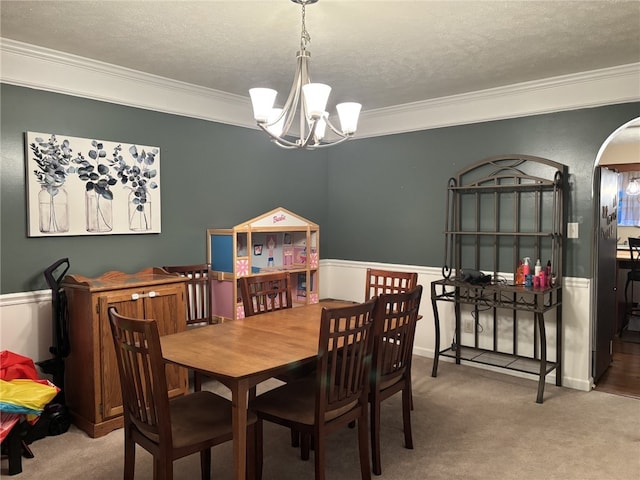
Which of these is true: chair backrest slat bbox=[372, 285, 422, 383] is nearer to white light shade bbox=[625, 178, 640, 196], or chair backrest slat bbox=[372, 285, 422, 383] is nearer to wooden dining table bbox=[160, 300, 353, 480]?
wooden dining table bbox=[160, 300, 353, 480]

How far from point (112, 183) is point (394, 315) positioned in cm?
226

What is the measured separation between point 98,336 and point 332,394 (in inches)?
62.2

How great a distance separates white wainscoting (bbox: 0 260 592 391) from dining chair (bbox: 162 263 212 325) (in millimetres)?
997

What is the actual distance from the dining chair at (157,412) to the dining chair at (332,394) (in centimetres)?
18

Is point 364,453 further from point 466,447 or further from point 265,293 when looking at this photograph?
point 265,293

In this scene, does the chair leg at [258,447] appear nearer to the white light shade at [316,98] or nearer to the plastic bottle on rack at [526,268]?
the white light shade at [316,98]

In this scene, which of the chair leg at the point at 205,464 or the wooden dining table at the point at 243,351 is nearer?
the wooden dining table at the point at 243,351

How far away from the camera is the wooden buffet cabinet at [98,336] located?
2.93 m

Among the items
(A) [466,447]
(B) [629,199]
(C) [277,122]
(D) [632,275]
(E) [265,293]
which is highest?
(C) [277,122]

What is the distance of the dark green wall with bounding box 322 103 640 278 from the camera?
3.69 meters

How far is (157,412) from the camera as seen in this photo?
189cm

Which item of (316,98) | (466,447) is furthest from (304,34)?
(466,447)

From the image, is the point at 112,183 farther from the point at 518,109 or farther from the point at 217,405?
the point at 518,109

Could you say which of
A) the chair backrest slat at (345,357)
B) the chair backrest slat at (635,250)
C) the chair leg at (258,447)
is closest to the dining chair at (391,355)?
the chair backrest slat at (345,357)
